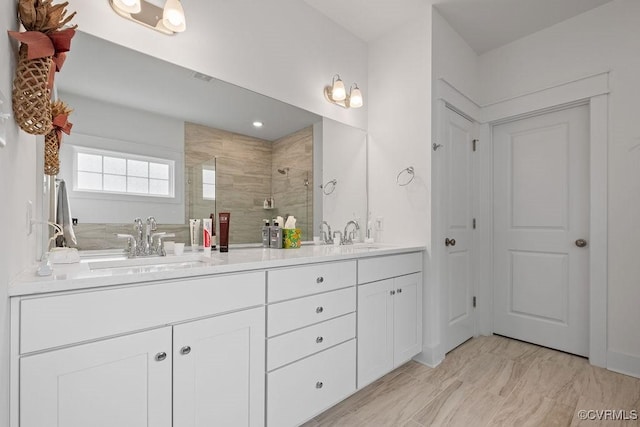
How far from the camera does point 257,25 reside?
198cm

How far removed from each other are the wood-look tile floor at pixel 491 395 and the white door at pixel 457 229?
0.32 metres

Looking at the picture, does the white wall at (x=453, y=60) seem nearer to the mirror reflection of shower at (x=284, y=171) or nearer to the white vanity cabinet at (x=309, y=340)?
the mirror reflection of shower at (x=284, y=171)

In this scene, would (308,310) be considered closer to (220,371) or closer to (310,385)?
(310,385)

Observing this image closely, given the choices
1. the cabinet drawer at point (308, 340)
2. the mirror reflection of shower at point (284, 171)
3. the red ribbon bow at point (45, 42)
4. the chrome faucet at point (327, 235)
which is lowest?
the cabinet drawer at point (308, 340)

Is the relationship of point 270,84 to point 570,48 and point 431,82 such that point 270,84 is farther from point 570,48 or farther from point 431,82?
point 570,48

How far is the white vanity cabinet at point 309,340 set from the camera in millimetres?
1396

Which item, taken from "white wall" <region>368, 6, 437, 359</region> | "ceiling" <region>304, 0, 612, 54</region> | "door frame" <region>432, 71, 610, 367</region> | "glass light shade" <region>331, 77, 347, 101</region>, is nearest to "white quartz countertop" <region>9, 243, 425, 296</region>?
"white wall" <region>368, 6, 437, 359</region>

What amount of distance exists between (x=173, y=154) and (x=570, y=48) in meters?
3.13

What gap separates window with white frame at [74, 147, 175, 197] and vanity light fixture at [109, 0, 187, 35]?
2.19 ft

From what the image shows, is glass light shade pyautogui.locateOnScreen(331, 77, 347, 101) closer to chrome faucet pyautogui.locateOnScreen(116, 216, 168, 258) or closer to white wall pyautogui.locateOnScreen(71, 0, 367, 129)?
white wall pyautogui.locateOnScreen(71, 0, 367, 129)

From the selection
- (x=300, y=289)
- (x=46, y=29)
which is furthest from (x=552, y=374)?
(x=46, y=29)

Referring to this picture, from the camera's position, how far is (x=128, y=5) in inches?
57.0

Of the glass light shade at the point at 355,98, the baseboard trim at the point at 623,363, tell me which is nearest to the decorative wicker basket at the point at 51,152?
the glass light shade at the point at 355,98

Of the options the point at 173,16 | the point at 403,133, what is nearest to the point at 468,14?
the point at 403,133
